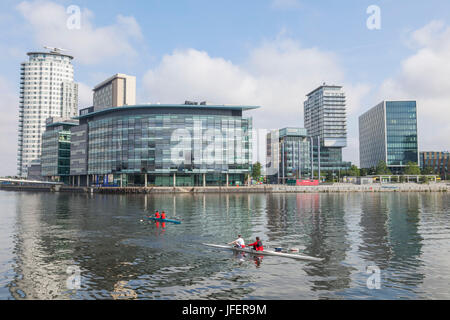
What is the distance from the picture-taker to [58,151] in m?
188

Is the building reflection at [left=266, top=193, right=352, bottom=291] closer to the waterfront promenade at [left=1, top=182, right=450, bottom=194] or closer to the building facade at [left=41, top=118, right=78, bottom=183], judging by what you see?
the waterfront promenade at [left=1, top=182, right=450, bottom=194]

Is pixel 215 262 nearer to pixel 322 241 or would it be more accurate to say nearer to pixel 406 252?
pixel 322 241

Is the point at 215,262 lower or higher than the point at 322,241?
lower

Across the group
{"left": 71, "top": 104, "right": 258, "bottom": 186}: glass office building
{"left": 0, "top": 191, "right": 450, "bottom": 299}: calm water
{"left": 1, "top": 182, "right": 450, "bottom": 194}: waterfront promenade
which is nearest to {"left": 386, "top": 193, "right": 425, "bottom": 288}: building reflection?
{"left": 0, "top": 191, "right": 450, "bottom": 299}: calm water

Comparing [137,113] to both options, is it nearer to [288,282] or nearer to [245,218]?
[245,218]

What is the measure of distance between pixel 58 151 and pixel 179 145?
3259 inches

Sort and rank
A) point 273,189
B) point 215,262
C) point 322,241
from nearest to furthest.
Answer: point 215,262 → point 322,241 → point 273,189

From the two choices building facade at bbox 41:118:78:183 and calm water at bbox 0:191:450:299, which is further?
building facade at bbox 41:118:78:183

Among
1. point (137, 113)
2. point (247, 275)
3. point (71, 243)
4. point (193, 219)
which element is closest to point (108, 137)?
point (137, 113)

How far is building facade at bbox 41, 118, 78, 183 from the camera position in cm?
18812

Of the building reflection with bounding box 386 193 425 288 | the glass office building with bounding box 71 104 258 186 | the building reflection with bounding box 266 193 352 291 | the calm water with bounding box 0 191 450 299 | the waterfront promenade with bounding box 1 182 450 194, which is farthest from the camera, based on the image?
the glass office building with bounding box 71 104 258 186

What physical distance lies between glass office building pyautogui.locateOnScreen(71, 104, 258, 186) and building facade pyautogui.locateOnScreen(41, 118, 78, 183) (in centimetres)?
5131

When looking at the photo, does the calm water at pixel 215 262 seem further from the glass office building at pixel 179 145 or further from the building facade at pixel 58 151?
the building facade at pixel 58 151

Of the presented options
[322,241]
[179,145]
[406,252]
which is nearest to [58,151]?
[179,145]
